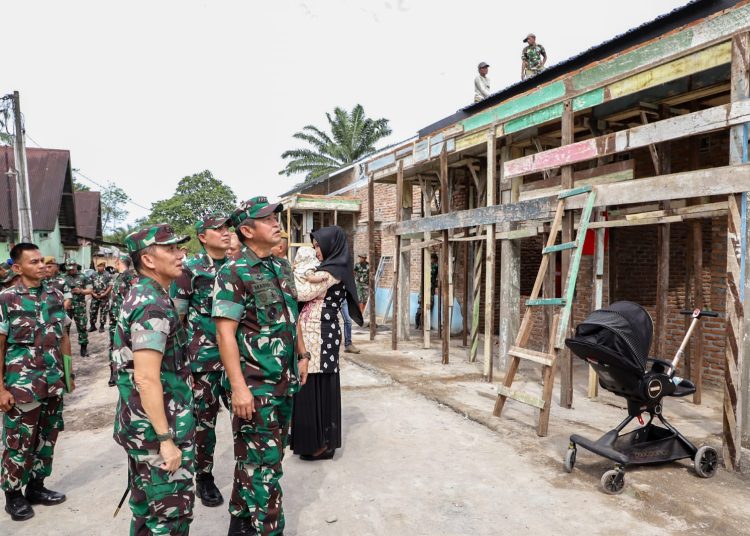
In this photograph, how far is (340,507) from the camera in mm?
3248

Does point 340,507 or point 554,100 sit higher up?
point 554,100

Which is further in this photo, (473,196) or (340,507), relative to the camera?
(473,196)

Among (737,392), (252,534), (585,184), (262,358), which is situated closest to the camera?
(262,358)

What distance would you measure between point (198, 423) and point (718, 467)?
388cm

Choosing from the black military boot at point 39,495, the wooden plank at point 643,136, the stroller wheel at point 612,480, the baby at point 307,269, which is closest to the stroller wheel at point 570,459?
the stroller wheel at point 612,480

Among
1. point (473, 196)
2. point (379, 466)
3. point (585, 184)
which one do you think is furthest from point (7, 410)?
point (473, 196)

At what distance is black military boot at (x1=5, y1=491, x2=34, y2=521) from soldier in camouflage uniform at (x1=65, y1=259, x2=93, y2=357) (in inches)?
250

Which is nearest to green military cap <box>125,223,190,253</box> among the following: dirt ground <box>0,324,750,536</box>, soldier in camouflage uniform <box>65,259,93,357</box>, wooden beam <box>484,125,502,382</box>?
dirt ground <box>0,324,750,536</box>

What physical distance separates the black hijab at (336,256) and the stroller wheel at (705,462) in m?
2.65

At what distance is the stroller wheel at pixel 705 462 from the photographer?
359cm

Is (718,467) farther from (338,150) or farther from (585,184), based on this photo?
(338,150)

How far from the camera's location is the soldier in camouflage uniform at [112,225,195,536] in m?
2.09

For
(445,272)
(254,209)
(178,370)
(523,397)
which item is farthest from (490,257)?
(178,370)

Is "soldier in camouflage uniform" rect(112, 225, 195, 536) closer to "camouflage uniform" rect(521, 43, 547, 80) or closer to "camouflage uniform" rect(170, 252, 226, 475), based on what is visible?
"camouflage uniform" rect(170, 252, 226, 475)
